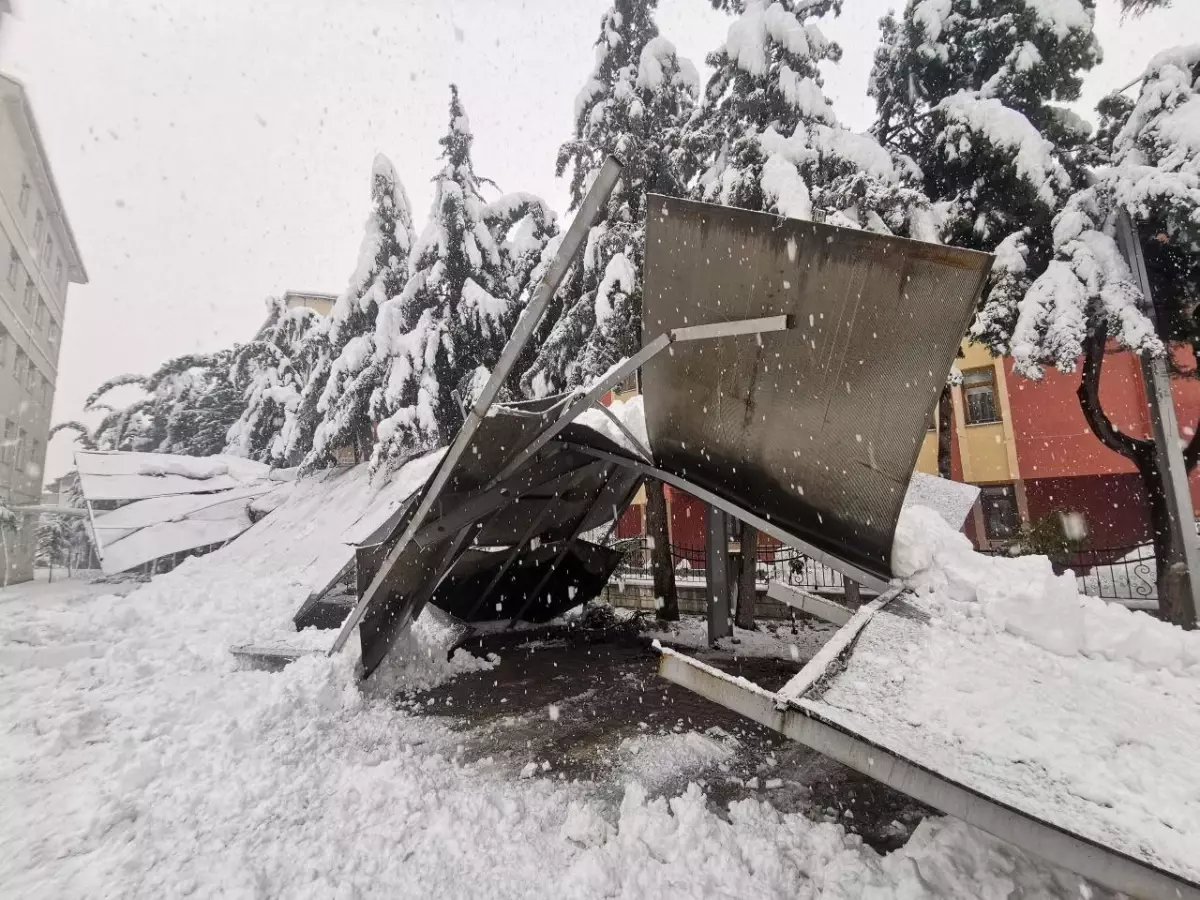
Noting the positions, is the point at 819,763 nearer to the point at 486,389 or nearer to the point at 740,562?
the point at 486,389

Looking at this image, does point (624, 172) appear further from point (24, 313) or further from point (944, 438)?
point (24, 313)

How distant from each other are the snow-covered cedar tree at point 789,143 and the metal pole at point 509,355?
4485mm

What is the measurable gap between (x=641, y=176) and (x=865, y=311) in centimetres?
773

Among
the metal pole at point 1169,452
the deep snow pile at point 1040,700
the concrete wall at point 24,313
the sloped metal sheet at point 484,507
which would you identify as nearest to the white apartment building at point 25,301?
the concrete wall at point 24,313

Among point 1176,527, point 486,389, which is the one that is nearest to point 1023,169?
point 1176,527

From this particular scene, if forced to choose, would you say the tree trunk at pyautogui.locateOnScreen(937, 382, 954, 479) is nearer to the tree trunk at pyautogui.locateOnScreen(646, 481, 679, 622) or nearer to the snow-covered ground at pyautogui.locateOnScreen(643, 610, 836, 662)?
the snow-covered ground at pyautogui.locateOnScreen(643, 610, 836, 662)

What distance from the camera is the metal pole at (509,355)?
3.27 meters

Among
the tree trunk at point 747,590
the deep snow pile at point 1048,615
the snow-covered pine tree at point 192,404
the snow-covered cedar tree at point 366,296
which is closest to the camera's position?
the deep snow pile at point 1048,615

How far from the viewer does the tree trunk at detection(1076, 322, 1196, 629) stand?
733 cm

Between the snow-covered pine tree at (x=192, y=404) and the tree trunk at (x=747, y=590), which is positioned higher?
the snow-covered pine tree at (x=192, y=404)

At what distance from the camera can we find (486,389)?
417 cm

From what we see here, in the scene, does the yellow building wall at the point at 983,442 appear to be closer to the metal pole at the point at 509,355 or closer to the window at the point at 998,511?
the window at the point at 998,511

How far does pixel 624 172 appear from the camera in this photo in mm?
9344

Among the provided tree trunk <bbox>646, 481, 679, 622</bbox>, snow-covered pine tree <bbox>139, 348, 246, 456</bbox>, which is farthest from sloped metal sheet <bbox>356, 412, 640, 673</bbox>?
snow-covered pine tree <bbox>139, 348, 246, 456</bbox>
